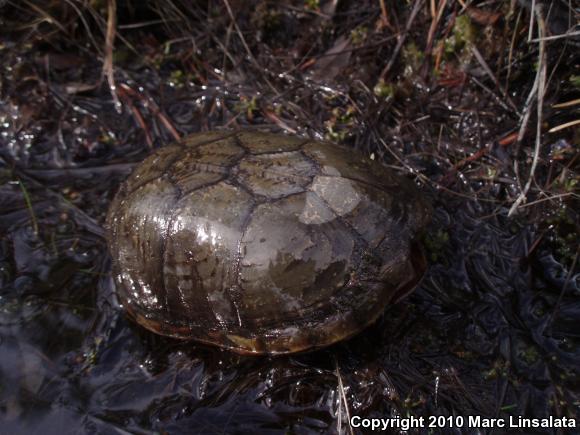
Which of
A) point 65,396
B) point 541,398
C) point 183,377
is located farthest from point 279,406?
point 541,398

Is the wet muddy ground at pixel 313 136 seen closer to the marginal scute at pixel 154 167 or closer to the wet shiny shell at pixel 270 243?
the wet shiny shell at pixel 270 243

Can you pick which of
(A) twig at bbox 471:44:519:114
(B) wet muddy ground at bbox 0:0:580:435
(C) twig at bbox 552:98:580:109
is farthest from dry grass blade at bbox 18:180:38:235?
(C) twig at bbox 552:98:580:109

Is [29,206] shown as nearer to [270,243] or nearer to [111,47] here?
[111,47]

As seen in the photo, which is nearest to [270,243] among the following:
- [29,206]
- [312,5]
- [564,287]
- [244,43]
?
[564,287]

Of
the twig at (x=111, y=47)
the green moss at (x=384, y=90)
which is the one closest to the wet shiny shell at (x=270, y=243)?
the green moss at (x=384, y=90)

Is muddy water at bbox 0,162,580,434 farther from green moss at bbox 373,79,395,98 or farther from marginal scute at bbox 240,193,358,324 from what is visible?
green moss at bbox 373,79,395,98

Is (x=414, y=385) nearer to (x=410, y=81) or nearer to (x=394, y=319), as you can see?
(x=394, y=319)
